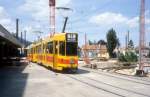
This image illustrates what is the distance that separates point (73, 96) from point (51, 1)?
178ft

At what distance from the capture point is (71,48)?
1204 inches

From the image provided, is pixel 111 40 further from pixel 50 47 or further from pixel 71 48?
pixel 71 48

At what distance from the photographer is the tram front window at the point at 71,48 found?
3045 cm

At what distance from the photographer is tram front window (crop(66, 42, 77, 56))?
30453mm

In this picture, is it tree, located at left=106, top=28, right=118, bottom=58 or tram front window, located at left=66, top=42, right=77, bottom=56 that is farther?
tree, located at left=106, top=28, right=118, bottom=58

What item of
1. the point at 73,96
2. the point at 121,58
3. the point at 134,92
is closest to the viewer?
the point at 73,96

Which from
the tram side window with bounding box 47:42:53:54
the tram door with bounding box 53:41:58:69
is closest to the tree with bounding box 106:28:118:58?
the tram side window with bounding box 47:42:53:54

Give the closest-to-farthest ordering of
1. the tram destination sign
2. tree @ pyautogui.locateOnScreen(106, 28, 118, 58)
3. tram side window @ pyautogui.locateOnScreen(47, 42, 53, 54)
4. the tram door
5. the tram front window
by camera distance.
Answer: the tram destination sign < the tram front window < the tram door < tram side window @ pyautogui.locateOnScreen(47, 42, 53, 54) < tree @ pyautogui.locateOnScreen(106, 28, 118, 58)

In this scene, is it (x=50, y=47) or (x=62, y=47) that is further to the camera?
(x=50, y=47)

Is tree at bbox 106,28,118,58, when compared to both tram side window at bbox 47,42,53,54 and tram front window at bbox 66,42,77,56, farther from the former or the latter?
tram front window at bbox 66,42,77,56

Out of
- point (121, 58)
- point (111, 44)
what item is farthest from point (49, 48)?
point (111, 44)

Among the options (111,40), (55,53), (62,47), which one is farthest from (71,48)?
(111,40)

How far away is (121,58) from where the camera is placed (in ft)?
271

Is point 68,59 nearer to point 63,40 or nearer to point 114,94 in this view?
point 63,40
